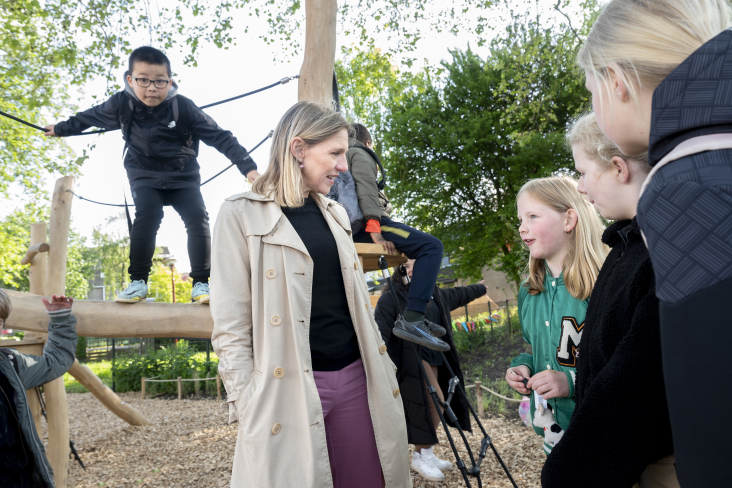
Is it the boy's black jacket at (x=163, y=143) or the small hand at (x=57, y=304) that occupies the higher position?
the boy's black jacket at (x=163, y=143)

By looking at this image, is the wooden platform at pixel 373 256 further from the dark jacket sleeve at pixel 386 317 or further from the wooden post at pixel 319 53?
the wooden post at pixel 319 53

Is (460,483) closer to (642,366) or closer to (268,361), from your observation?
(268,361)

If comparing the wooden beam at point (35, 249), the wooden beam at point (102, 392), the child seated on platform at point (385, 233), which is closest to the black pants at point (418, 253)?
the child seated on platform at point (385, 233)

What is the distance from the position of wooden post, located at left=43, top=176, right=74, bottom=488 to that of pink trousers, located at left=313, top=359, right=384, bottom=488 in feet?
15.4

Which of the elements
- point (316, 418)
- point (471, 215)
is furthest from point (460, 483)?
point (471, 215)

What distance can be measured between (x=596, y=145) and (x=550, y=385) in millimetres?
881

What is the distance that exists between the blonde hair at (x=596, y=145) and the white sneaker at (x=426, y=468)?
3581 millimetres

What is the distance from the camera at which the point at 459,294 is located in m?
4.77

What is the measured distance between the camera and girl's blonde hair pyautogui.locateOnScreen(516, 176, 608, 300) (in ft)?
6.76

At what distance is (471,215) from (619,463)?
55.4 ft

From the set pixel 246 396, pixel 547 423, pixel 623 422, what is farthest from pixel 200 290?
pixel 623 422

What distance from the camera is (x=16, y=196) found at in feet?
55.2

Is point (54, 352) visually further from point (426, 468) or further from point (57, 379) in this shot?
point (426, 468)

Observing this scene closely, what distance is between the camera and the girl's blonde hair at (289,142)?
2.16 m
